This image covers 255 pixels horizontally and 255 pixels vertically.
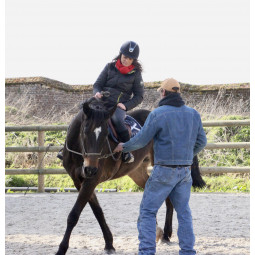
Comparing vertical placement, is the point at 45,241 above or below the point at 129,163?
below

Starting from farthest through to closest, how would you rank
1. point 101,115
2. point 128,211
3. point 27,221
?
point 128,211
point 27,221
point 101,115

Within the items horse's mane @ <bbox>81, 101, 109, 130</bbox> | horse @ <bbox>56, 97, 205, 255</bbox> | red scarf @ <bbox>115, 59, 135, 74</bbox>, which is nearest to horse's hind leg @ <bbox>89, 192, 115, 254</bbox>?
horse @ <bbox>56, 97, 205, 255</bbox>

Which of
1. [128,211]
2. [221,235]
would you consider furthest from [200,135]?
[128,211]

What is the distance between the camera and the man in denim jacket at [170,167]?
420 cm

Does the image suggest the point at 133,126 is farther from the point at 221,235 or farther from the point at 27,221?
the point at 27,221

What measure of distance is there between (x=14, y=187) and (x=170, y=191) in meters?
7.86

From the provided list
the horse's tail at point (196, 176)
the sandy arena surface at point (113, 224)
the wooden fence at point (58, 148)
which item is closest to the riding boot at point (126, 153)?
the sandy arena surface at point (113, 224)

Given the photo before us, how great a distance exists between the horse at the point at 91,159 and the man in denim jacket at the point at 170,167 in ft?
1.65

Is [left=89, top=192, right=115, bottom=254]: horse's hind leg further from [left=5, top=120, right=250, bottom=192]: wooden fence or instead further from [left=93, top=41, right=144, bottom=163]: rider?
[left=5, top=120, right=250, bottom=192]: wooden fence

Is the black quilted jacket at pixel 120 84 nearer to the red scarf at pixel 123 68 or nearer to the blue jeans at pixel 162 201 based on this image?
the red scarf at pixel 123 68

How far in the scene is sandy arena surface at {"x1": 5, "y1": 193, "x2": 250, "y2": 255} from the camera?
17.9 feet

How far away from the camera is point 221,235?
609 centimetres

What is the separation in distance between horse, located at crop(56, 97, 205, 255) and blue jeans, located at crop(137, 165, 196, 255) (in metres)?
0.68

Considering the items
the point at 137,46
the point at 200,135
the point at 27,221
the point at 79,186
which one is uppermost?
the point at 137,46
